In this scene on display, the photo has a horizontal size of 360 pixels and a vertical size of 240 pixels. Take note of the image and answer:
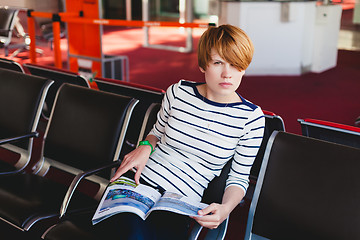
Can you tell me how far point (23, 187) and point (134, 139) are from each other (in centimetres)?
84

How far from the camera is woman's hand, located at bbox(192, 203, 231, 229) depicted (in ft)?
4.79

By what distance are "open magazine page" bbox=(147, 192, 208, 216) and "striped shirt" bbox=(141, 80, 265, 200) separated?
0.09 m

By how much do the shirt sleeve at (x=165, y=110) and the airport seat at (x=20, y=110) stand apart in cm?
85

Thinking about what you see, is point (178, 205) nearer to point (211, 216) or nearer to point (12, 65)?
point (211, 216)

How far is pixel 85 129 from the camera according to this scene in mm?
2191

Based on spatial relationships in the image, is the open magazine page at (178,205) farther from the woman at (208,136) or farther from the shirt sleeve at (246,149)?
the shirt sleeve at (246,149)

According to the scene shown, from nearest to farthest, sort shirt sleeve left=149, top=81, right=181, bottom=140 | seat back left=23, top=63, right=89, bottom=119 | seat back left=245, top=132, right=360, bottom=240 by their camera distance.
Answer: seat back left=245, top=132, right=360, bottom=240
shirt sleeve left=149, top=81, right=181, bottom=140
seat back left=23, top=63, right=89, bottom=119

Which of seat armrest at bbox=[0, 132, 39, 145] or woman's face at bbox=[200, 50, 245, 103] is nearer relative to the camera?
woman's face at bbox=[200, 50, 245, 103]

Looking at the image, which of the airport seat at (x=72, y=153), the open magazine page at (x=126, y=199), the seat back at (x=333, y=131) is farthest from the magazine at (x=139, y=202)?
the seat back at (x=333, y=131)

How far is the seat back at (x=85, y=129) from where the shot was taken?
2.09 metres

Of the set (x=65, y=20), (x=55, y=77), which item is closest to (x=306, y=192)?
(x=55, y=77)

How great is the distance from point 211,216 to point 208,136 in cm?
33

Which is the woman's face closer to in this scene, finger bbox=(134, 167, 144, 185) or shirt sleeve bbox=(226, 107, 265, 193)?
shirt sleeve bbox=(226, 107, 265, 193)

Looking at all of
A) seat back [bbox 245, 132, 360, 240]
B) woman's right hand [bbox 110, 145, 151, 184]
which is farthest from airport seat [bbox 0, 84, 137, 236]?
seat back [bbox 245, 132, 360, 240]
